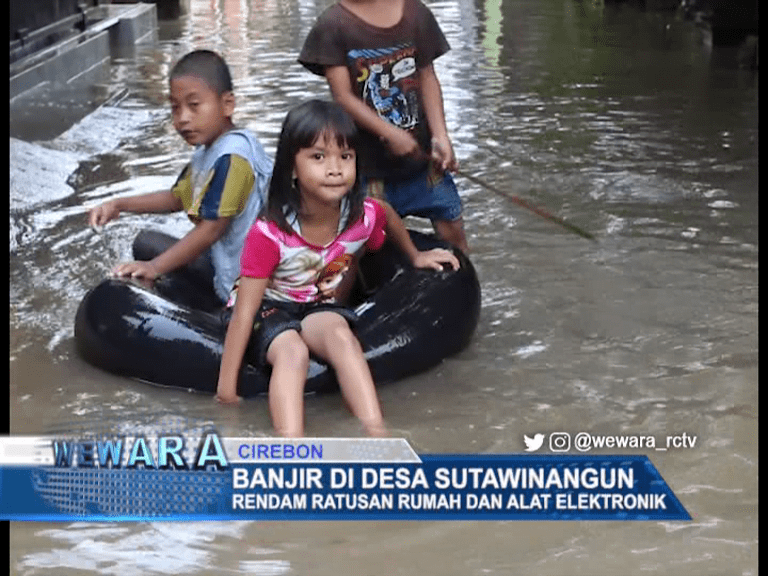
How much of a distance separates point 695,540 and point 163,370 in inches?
66.6

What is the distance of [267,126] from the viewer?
28.3ft

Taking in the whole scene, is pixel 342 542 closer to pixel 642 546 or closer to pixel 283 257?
pixel 642 546

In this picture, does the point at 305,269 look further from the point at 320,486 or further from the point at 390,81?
the point at 320,486

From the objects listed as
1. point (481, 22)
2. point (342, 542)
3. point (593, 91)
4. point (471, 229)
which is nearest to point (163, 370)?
point (342, 542)

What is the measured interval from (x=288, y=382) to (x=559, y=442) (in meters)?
0.75

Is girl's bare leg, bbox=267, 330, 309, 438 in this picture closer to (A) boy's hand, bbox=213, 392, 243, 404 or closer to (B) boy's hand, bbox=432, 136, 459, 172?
(A) boy's hand, bbox=213, 392, 243, 404

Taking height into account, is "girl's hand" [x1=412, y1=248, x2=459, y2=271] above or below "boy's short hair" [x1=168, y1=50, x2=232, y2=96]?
below

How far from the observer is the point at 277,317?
394 cm

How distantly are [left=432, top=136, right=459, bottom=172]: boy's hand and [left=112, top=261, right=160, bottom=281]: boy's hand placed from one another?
40.8 inches

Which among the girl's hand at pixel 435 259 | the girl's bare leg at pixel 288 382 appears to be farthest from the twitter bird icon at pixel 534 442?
the girl's hand at pixel 435 259

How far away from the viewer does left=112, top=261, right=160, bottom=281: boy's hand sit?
14.4 feet

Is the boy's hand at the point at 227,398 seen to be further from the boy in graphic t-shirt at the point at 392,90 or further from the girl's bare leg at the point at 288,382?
the boy in graphic t-shirt at the point at 392,90

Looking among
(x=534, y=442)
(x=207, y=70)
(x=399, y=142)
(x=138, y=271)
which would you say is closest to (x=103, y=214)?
(x=138, y=271)

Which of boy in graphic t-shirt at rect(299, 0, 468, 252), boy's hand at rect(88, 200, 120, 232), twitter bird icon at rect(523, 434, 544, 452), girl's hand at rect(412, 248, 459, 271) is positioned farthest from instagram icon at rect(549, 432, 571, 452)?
boy's hand at rect(88, 200, 120, 232)
